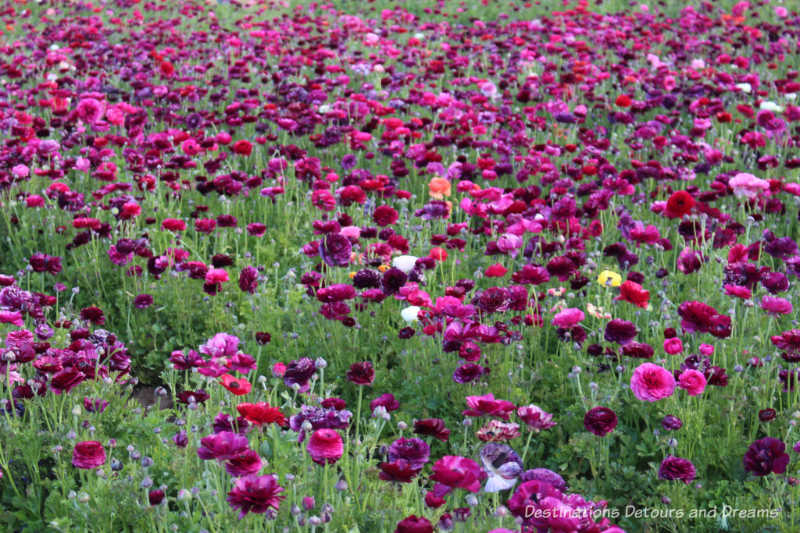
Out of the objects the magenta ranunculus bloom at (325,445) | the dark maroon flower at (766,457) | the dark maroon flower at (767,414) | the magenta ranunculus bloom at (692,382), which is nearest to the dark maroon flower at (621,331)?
the magenta ranunculus bloom at (692,382)

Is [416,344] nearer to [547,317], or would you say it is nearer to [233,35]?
[547,317]

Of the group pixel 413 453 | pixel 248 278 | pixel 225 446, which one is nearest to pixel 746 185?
pixel 248 278

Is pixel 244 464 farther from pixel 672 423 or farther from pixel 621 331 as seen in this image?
pixel 621 331

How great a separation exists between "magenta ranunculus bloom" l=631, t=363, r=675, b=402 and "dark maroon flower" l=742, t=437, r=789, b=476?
0.93 feet

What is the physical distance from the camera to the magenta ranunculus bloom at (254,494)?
1825 millimetres

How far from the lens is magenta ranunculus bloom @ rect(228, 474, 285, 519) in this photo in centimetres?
183

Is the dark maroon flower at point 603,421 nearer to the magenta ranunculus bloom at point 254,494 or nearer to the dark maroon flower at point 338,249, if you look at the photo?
the magenta ranunculus bloom at point 254,494

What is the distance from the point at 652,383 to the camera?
2393 millimetres

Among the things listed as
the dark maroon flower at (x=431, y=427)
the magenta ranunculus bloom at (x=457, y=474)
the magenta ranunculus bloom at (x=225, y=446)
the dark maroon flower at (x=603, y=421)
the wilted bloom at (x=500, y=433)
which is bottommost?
the dark maroon flower at (x=603, y=421)

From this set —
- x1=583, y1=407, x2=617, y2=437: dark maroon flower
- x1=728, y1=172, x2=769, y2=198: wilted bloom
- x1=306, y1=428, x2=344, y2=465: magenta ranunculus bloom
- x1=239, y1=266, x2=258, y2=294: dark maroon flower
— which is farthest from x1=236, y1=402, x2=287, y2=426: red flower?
x1=728, y1=172, x2=769, y2=198: wilted bloom

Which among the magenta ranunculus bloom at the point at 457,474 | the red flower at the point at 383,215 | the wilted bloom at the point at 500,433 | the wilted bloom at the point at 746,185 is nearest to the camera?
the magenta ranunculus bloom at the point at 457,474

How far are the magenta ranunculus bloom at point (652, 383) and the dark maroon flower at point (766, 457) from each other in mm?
284

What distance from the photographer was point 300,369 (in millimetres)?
2463

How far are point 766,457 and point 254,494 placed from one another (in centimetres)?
147
